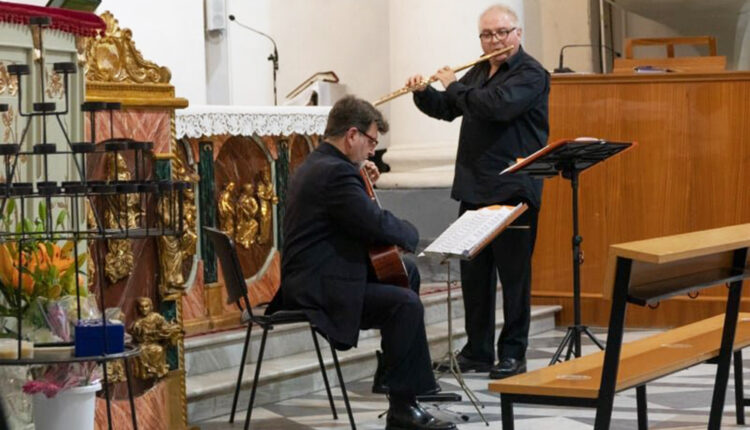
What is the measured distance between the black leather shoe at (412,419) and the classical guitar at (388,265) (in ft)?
1.73

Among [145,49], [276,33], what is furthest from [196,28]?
[276,33]

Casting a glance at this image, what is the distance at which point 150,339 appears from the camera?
5.41m

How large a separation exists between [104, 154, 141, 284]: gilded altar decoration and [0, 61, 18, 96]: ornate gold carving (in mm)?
877

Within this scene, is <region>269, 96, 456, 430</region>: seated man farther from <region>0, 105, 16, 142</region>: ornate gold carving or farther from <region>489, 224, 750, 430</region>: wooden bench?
<region>0, 105, 16, 142</region>: ornate gold carving

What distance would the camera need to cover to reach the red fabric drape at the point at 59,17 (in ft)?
14.5

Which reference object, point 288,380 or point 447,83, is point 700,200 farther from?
point 288,380

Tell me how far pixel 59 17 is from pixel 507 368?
3.31 metres

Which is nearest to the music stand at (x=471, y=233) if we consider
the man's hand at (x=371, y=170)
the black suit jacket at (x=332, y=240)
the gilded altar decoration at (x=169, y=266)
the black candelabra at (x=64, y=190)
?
the black suit jacket at (x=332, y=240)

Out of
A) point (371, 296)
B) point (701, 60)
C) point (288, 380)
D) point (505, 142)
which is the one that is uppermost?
point (701, 60)

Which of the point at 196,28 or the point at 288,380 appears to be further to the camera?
the point at 196,28

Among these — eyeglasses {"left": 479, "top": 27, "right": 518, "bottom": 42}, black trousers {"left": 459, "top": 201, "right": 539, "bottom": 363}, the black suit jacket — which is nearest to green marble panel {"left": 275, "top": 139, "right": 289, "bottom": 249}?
black trousers {"left": 459, "top": 201, "right": 539, "bottom": 363}

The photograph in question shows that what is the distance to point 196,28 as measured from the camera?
9.95m

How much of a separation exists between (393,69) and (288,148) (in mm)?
2491

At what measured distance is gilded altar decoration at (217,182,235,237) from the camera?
7.23 m
